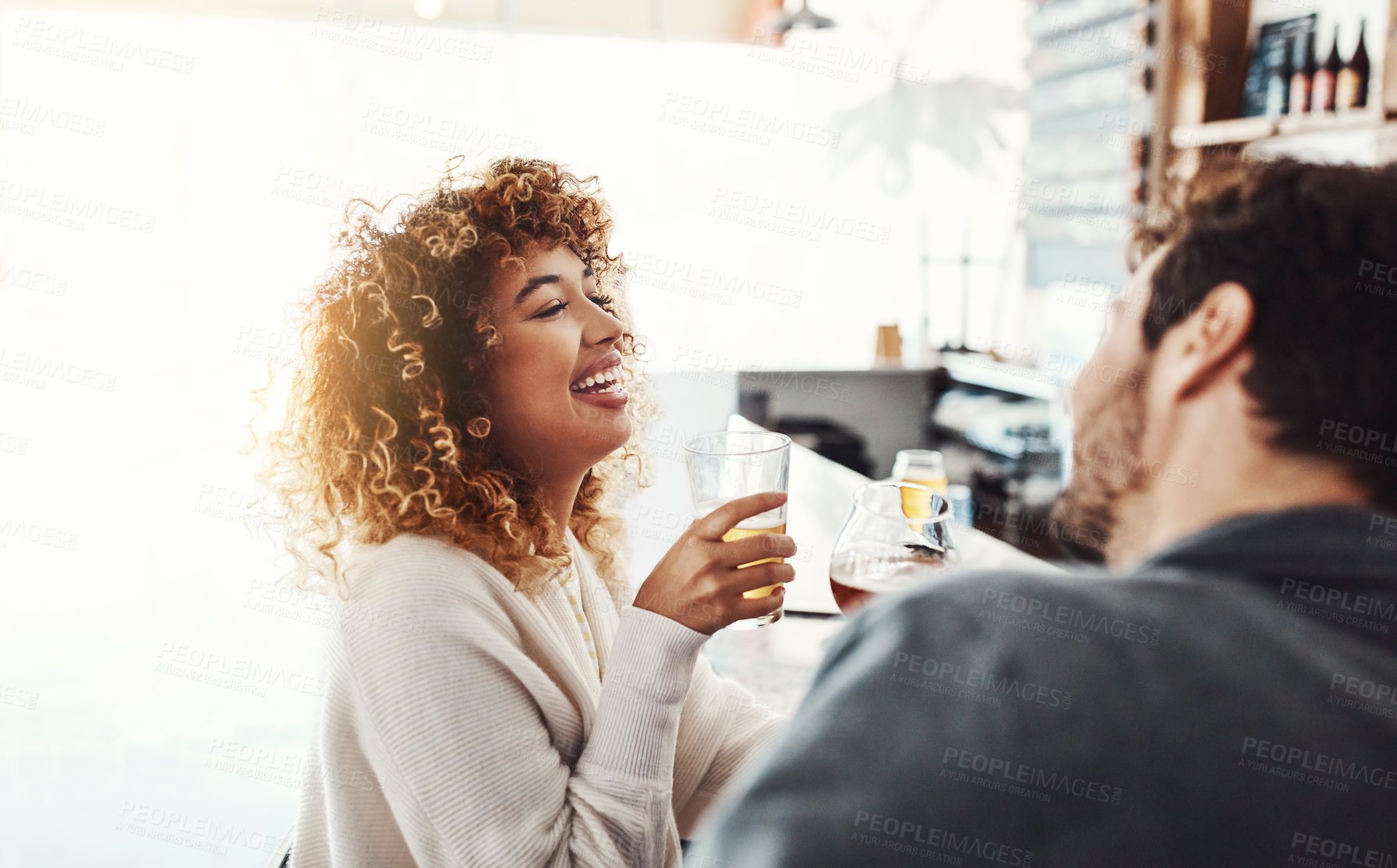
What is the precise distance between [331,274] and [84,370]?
5.42 m

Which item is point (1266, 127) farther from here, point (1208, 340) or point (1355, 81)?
point (1208, 340)

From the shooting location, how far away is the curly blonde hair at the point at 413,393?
1.08 m

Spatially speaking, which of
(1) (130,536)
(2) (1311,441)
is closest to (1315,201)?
(2) (1311,441)

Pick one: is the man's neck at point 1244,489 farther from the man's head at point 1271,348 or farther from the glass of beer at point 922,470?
the glass of beer at point 922,470

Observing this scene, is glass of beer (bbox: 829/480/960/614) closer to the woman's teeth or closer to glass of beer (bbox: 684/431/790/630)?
glass of beer (bbox: 684/431/790/630)

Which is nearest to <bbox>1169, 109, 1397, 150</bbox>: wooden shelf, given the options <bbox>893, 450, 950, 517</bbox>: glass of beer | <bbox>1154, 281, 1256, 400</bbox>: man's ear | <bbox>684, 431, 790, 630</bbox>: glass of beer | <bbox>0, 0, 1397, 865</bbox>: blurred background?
<bbox>0, 0, 1397, 865</bbox>: blurred background

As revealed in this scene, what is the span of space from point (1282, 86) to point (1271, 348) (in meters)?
3.15

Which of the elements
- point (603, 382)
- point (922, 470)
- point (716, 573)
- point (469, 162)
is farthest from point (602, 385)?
point (469, 162)

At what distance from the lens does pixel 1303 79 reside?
2.96 meters

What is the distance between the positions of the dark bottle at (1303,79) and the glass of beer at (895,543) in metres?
2.63

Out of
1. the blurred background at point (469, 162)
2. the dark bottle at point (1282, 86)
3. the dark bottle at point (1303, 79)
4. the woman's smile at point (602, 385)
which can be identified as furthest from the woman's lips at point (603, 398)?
the dark bottle at point (1282, 86)

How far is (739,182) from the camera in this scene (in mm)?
6266

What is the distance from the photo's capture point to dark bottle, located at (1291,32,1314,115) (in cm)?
292

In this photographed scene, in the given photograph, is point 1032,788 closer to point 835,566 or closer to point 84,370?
point 835,566
